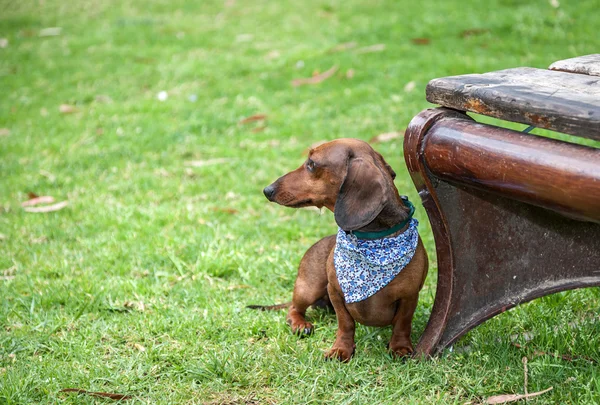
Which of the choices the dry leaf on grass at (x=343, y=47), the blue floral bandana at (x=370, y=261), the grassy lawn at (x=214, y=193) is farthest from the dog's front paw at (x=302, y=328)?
the dry leaf on grass at (x=343, y=47)

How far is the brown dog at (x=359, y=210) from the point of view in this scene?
295 cm

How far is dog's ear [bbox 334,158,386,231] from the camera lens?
292 centimetres

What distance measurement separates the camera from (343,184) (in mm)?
2994

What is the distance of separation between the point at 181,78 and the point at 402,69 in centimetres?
262

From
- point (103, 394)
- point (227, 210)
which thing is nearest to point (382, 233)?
point (103, 394)

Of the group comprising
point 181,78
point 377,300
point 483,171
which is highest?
point 483,171

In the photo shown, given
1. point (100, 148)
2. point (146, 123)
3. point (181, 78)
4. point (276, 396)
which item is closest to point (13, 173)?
point (100, 148)

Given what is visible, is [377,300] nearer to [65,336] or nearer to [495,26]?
[65,336]

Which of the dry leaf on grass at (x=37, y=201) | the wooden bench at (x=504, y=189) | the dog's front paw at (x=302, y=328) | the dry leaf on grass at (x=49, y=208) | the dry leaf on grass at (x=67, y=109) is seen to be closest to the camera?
the wooden bench at (x=504, y=189)

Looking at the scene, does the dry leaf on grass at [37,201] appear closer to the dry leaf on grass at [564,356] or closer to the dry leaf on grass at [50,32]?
the dry leaf on grass at [564,356]

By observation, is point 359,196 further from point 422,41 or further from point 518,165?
point 422,41

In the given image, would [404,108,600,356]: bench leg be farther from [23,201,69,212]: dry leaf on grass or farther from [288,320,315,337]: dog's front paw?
[23,201,69,212]: dry leaf on grass

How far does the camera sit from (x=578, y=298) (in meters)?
3.59

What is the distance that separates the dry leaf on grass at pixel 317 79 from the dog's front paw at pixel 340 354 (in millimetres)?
5153
